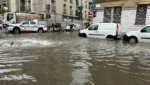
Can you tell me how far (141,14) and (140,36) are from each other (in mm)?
7126

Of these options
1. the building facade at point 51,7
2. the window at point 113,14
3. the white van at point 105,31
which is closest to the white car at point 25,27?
the window at point 113,14

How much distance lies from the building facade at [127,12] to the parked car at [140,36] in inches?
241

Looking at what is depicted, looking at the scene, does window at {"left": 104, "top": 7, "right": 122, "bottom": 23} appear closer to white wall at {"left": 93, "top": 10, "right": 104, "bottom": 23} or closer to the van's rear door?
white wall at {"left": 93, "top": 10, "right": 104, "bottom": 23}

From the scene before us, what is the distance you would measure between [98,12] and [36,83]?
21.1 m

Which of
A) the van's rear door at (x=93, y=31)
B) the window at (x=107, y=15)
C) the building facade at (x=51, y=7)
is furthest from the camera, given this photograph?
the building facade at (x=51, y=7)

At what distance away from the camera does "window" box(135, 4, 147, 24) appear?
21.1 meters

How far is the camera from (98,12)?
2547 cm

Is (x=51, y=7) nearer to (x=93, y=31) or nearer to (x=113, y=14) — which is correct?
(x=113, y=14)

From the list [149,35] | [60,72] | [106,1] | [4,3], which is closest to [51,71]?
[60,72]

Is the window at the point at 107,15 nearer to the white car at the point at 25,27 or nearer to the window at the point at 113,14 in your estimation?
the window at the point at 113,14

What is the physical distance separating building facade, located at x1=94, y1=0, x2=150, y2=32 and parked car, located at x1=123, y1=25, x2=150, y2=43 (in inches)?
241

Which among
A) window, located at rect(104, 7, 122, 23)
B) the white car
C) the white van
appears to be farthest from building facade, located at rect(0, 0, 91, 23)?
the white van

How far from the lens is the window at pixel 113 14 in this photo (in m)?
23.2

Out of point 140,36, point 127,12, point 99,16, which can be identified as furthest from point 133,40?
point 99,16
